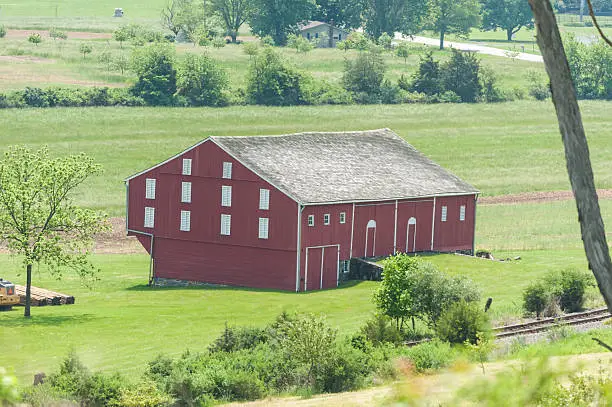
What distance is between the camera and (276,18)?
166 metres

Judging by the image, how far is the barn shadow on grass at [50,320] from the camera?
4547 cm

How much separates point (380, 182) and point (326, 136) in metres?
5.28

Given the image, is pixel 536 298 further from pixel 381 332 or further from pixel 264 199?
pixel 264 199

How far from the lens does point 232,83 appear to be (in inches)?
5069

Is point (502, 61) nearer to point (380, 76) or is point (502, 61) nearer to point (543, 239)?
point (380, 76)

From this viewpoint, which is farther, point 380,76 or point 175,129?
point 380,76

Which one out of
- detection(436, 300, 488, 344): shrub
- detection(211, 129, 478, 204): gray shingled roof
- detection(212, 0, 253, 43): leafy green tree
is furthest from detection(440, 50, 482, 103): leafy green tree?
detection(436, 300, 488, 344): shrub

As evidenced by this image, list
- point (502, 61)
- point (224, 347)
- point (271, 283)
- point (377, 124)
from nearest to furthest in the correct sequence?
point (224, 347) < point (271, 283) < point (377, 124) < point (502, 61)

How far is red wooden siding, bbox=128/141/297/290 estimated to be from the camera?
188 feet

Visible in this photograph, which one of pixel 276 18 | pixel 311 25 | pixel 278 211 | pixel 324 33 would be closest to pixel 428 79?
pixel 276 18

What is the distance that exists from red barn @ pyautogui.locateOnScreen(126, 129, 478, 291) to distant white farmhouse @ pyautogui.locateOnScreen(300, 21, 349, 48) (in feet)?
359

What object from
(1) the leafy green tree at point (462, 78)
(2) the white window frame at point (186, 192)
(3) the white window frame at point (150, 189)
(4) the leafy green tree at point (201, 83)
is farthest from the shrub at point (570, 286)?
(1) the leafy green tree at point (462, 78)

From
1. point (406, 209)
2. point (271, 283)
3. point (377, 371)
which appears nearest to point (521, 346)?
point (377, 371)

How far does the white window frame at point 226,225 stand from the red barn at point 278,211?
49 mm
